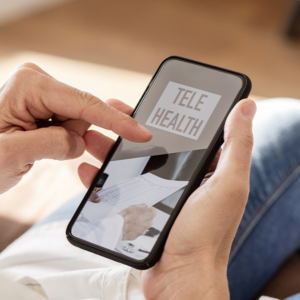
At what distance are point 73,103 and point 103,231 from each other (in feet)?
0.60

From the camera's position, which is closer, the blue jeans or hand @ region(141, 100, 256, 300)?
hand @ region(141, 100, 256, 300)

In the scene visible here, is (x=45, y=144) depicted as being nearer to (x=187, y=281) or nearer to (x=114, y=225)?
(x=114, y=225)

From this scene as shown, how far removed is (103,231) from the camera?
0.48m

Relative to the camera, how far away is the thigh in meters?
0.57

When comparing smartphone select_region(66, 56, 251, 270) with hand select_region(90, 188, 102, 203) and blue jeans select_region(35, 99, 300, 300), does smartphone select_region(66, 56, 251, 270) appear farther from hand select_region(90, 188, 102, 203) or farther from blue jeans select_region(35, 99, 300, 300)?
blue jeans select_region(35, 99, 300, 300)

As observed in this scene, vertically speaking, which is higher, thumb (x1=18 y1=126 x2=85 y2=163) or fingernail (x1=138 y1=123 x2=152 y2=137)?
fingernail (x1=138 y1=123 x2=152 y2=137)

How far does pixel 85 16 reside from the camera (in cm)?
174

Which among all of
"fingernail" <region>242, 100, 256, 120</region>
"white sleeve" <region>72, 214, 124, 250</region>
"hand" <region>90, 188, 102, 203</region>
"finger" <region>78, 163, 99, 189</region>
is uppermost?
"fingernail" <region>242, 100, 256, 120</region>

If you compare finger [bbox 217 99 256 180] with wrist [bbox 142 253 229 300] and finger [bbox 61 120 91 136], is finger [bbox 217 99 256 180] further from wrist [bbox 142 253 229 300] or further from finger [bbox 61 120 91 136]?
finger [bbox 61 120 91 136]

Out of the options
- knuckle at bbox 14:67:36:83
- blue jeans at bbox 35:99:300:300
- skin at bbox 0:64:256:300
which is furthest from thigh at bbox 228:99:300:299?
knuckle at bbox 14:67:36:83

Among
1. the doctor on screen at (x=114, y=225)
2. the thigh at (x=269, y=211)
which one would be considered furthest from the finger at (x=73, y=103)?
the thigh at (x=269, y=211)

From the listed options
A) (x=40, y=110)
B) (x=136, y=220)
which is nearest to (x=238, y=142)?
(x=136, y=220)

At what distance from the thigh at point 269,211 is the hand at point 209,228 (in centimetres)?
13

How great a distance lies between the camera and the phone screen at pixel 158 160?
18.7 inches
